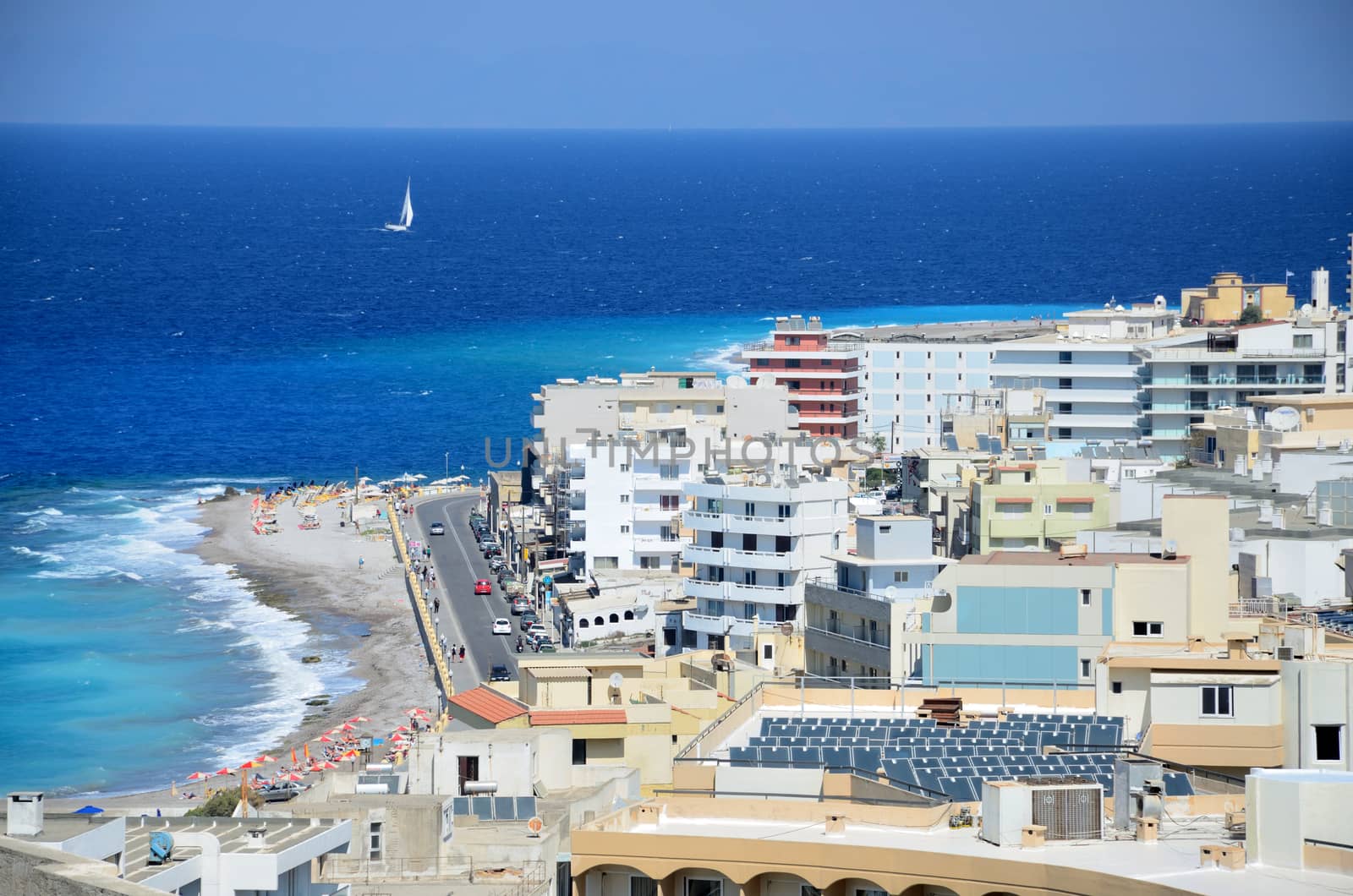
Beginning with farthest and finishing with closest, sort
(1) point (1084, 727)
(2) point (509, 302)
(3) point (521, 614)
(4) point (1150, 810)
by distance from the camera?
1. (2) point (509, 302)
2. (3) point (521, 614)
3. (1) point (1084, 727)
4. (4) point (1150, 810)

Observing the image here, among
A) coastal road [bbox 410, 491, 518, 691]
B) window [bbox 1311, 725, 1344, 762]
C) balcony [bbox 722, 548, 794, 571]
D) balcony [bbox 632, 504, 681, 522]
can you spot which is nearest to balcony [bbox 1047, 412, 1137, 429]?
balcony [bbox 632, 504, 681, 522]

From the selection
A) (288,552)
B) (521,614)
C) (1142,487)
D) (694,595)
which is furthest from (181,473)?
(1142,487)

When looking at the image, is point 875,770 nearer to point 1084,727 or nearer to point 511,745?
point 1084,727

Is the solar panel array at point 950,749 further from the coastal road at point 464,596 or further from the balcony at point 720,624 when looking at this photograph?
the balcony at point 720,624

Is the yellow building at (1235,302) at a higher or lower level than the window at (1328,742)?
higher

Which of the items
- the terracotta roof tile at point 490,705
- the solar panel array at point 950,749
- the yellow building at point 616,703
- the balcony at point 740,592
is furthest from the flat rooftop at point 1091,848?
the balcony at point 740,592

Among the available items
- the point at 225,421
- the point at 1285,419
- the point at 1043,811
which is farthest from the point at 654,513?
the point at 225,421

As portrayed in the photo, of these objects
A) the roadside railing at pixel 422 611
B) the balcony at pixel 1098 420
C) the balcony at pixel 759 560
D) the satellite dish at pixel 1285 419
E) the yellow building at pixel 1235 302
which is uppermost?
the yellow building at pixel 1235 302
